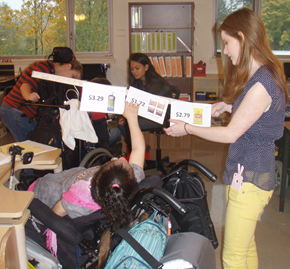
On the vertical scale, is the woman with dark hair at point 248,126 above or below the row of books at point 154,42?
below

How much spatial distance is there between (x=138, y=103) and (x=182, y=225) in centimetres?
63

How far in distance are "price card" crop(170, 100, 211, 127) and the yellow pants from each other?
1.28 ft

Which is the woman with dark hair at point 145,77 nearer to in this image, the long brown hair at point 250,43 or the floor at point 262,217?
the floor at point 262,217

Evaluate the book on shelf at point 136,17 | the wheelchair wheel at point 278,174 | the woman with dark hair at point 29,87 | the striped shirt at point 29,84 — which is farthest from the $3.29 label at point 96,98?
the book on shelf at point 136,17

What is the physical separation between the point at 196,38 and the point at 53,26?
2.47 metres

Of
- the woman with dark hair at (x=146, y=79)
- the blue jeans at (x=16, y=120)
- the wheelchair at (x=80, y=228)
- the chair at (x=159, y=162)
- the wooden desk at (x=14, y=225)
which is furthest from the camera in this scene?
the chair at (x=159, y=162)

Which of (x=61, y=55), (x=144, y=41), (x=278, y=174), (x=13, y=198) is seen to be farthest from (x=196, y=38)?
(x=13, y=198)

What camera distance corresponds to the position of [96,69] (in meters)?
4.61

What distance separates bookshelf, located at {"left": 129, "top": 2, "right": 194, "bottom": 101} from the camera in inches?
181

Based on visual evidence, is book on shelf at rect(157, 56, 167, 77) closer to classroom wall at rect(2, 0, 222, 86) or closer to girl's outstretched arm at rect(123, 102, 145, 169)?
classroom wall at rect(2, 0, 222, 86)

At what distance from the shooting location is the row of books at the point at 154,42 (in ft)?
15.1

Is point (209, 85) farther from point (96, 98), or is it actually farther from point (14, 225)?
point (14, 225)

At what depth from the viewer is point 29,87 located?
92.1 inches

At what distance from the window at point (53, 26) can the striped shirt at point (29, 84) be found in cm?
292
